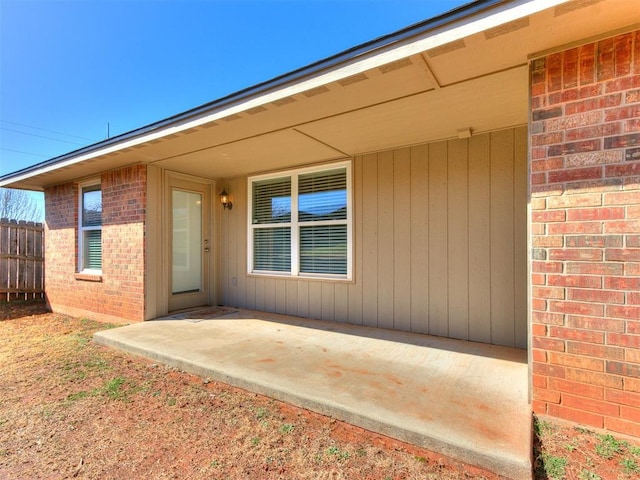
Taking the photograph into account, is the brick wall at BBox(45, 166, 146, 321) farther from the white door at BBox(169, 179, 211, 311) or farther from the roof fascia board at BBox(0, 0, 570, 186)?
the roof fascia board at BBox(0, 0, 570, 186)

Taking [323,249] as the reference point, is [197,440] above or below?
below

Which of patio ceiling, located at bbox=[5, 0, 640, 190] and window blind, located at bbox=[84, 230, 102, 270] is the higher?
patio ceiling, located at bbox=[5, 0, 640, 190]

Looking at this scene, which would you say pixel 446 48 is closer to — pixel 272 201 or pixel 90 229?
pixel 272 201

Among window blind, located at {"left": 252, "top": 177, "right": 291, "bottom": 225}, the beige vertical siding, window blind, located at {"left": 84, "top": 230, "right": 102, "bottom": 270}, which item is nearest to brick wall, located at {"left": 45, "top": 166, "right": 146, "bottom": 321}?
window blind, located at {"left": 84, "top": 230, "right": 102, "bottom": 270}

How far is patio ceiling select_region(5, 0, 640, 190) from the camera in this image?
178 centimetres

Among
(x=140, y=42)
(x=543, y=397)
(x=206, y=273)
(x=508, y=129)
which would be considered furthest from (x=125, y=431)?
(x=140, y=42)

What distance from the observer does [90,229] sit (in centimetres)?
570

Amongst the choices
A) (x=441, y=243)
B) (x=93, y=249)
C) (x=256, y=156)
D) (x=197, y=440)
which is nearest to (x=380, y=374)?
(x=197, y=440)

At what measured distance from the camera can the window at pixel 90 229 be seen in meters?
5.62

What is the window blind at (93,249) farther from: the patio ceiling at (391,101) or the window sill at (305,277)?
the window sill at (305,277)

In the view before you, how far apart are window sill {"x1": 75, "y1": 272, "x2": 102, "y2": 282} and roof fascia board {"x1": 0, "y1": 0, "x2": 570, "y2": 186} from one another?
10.0ft

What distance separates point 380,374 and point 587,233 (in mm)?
1800

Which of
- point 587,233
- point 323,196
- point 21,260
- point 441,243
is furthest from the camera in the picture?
point 21,260

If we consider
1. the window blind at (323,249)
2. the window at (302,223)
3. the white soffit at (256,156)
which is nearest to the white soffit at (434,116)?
the white soffit at (256,156)
